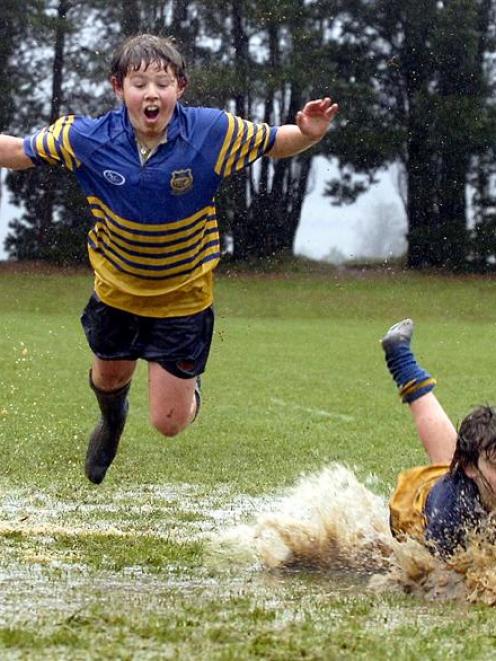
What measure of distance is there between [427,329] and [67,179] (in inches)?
552

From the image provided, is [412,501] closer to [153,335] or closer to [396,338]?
[396,338]

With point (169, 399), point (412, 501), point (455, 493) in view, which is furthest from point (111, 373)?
point (455, 493)

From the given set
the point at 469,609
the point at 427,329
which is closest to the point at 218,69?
the point at 427,329

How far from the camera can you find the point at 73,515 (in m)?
6.25

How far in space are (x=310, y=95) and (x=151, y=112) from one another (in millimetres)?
29118

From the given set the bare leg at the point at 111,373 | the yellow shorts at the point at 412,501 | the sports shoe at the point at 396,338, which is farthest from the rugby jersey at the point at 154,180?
the yellow shorts at the point at 412,501

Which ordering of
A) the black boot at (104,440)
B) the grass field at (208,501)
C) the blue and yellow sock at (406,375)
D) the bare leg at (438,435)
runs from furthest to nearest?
the black boot at (104,440) → the blue and yellow sock at (406,375) → the bare leg at (438,435) → the grass field at (208,501)

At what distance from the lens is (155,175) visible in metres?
5.36

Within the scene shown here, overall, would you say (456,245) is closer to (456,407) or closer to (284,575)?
(456,407)

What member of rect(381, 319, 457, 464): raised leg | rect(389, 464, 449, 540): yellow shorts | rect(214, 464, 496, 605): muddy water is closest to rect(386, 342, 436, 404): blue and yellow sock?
rect(381, 319, 457, 464): raised leg

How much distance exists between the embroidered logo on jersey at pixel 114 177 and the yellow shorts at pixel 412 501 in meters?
1.61

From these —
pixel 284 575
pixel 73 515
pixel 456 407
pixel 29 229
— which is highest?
pixel 284 575

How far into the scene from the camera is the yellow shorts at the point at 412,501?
190 inches

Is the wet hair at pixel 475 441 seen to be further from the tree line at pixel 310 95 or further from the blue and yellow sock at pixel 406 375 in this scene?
the tree line at pixel 310 95
